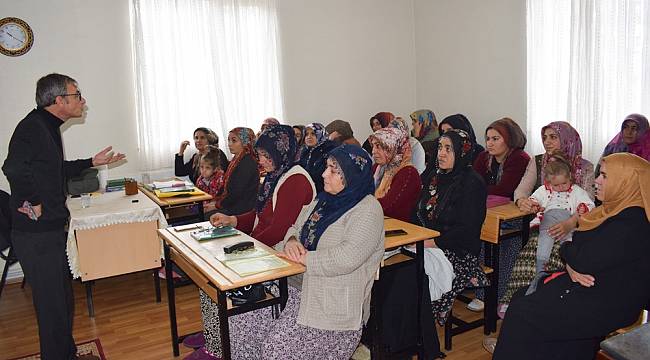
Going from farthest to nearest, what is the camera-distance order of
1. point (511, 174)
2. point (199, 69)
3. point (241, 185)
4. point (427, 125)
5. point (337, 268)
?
point (427, 125) < point (199, 69) < point (241, 185) < point (511, 174) < point (337, 268)

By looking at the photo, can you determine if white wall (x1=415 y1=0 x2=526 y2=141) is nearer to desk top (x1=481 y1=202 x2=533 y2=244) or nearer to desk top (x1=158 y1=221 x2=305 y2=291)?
desk top (x1=481 y1=202 x2=533 y2=244)

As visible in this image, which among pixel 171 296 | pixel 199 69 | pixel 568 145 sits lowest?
pixel 171 296

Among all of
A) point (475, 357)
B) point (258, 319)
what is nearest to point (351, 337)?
point (258, 319)

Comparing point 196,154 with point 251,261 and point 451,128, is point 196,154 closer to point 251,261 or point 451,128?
point 451,128

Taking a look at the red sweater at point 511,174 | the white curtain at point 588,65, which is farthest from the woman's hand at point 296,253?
the white curtain at point 588,65

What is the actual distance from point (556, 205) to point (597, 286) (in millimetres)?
1174

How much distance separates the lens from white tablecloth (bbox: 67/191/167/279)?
3.74 m

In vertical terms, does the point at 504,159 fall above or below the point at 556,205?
above

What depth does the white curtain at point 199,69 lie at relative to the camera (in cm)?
547

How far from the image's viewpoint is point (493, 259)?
11.1ft

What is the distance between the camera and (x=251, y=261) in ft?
7.85

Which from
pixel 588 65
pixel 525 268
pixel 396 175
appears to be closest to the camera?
pixel 525 268

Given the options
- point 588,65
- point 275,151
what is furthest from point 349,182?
point 588,65

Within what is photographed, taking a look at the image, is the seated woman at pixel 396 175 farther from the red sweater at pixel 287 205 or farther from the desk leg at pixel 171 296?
the desk leg at pixel 171 296
